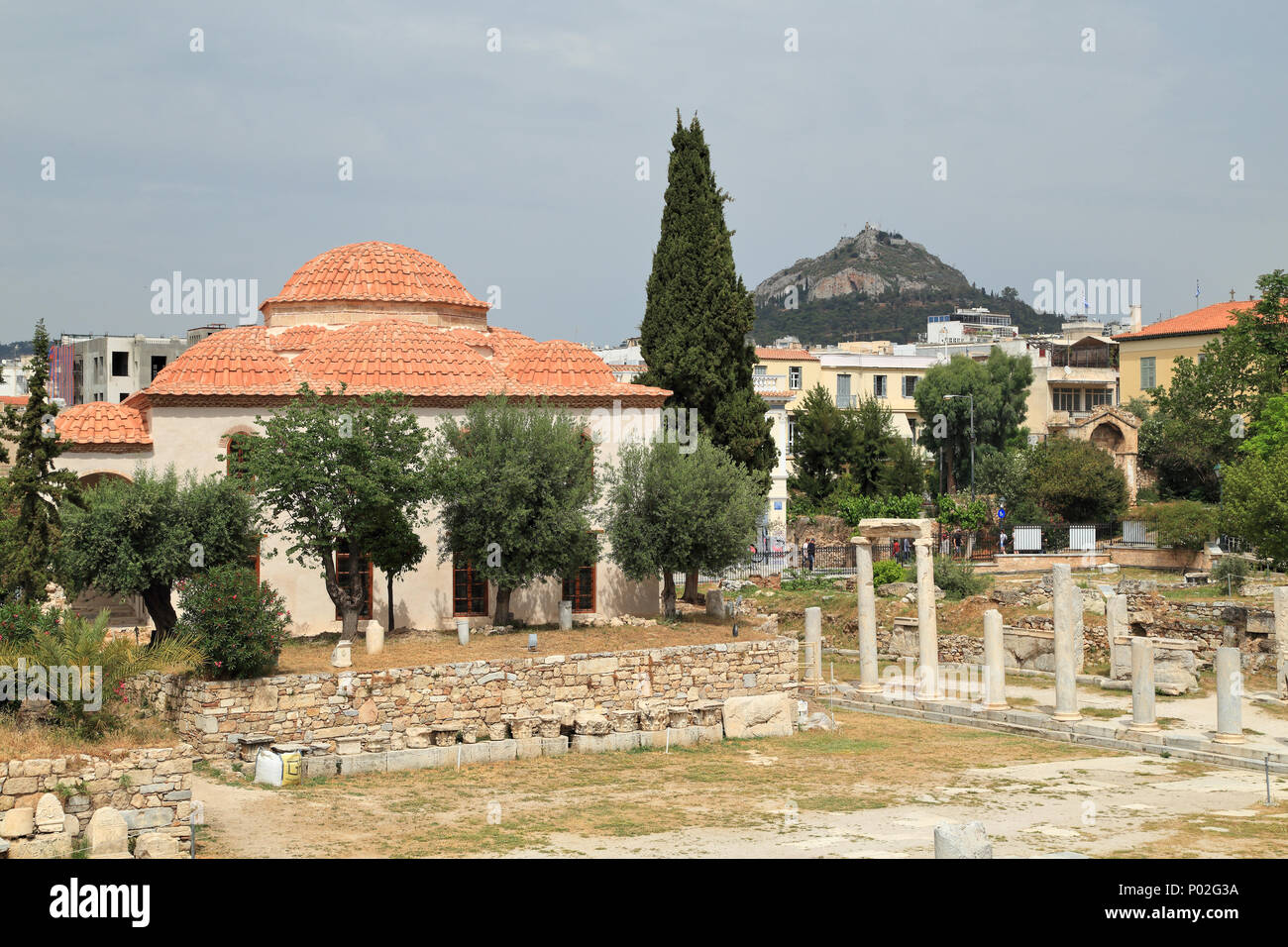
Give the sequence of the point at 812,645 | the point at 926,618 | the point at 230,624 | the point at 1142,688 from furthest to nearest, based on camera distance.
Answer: the point at 812,645
the point at 926,618
the point at 1142,688
the point at 230,624

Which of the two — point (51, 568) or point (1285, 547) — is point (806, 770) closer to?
point (51, 568)

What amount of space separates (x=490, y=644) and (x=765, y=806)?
929cm

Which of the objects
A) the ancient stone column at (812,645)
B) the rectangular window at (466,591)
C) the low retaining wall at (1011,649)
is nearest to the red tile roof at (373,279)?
the rectangular window at (466,591)

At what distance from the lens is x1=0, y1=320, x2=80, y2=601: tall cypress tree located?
23312 millimetres

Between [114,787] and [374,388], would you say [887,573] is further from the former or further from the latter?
[114,787]

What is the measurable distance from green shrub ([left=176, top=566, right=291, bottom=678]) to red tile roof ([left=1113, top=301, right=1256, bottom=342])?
5684 cm

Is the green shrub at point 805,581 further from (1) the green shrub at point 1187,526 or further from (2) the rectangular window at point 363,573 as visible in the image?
(2) the rectangular window at point 363,573

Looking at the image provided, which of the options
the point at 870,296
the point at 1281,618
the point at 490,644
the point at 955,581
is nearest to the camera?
the point at 490,644

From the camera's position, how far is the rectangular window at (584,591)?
31.4 metres

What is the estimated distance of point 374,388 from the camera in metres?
29.7

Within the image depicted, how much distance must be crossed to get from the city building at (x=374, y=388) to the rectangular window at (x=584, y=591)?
4cm

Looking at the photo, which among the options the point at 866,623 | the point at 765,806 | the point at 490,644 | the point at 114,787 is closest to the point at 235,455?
the point at 490,644

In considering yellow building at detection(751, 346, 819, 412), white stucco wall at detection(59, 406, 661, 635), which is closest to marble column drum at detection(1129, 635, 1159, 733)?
white stucco wall at detection(59, 406, 661, 635)

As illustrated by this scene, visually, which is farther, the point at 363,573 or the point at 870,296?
the point at 870,296
